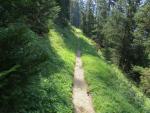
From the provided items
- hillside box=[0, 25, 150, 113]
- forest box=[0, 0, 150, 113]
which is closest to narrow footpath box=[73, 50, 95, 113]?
forest box=[0, 0, 150, 113]

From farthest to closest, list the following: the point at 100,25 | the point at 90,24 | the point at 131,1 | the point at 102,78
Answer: the point at 90,24
the point at 100,25
the point at 131,1
the point at 102,78

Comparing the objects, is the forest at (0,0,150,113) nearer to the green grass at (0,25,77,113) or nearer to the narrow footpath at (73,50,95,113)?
the green grass at (0,25,77,113)

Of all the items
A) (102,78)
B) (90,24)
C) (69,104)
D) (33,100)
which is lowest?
(90,24)

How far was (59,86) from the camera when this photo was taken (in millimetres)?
18781

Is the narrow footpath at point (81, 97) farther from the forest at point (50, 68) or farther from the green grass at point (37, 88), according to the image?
the green grass at point (37, 88)

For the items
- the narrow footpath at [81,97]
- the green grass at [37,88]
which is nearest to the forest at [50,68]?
the green grass at [37,88]

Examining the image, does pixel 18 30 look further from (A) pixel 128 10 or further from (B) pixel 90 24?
(B) pixel 90 24

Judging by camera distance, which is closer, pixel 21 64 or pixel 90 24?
pixel 21 64

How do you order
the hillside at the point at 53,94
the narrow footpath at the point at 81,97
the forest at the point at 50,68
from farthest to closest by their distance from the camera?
the narrow footpath at the point at 81,97, the hillside at the point at 53,94, the forest at the point at 50,68

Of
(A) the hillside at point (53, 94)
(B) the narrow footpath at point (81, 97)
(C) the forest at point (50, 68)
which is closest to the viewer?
(C) the forest at point (50, 68)

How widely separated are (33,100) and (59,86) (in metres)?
5.19

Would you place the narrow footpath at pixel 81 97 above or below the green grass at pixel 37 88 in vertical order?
below

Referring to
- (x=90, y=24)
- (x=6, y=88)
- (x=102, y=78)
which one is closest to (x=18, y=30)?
(x=6, y=88)

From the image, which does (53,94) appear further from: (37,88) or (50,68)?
(50,68)
